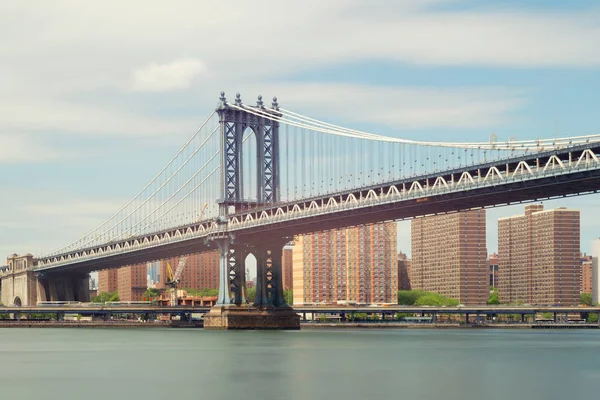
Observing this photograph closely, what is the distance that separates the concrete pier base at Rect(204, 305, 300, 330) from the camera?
110m

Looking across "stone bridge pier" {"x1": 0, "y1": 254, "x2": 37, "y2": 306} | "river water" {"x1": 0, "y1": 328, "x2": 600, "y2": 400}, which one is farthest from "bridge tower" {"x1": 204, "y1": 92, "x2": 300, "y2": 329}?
"stone bridge pier" {"x1": 0, "y1": 254, "x2": 37, "y2": 306}

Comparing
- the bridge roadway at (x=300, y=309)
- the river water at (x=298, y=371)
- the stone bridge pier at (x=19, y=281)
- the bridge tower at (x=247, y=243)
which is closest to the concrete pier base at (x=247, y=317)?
the bridge tower at (x=247, y=243)

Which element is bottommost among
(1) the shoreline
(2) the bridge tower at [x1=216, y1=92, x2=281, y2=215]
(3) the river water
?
(1) the shoreline

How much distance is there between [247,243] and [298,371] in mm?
54329

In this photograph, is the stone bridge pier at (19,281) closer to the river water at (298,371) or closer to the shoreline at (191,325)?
the shoreline at (191,325)

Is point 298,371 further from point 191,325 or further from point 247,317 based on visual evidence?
point 191,325

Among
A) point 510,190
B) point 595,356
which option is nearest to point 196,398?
point 595,356

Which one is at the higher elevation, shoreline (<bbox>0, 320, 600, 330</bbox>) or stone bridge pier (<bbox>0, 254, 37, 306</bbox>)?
stone bridge pier (<bbox>0, 254, 37, 306</bbox>)

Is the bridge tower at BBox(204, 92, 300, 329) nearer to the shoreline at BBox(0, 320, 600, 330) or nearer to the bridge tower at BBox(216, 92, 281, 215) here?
the bridge tower at BBox(216, 92, 281, 215)

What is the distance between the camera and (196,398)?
4484 centimetres

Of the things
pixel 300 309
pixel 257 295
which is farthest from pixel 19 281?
pixel 257 295

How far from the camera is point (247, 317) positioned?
362ft

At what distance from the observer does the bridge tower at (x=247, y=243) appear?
110m

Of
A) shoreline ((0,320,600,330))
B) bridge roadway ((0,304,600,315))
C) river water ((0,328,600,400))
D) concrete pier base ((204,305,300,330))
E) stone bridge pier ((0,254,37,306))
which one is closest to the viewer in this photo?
river water ((0,328,600,400))
